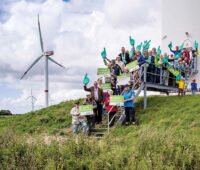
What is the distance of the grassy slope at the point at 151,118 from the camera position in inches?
615

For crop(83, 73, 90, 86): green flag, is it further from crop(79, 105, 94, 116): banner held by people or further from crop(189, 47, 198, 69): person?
crop(189, 47, 198, 69): person

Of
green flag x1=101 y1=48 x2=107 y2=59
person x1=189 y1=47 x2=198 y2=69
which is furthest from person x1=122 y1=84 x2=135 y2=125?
person x1=189 y1=47 x2=198 y2=69

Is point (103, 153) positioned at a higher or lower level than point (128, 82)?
lower

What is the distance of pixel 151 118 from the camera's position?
17656 mm

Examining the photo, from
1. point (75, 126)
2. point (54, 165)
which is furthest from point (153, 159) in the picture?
point (75, 126)

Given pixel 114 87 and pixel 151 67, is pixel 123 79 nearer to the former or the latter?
pixel 114 87

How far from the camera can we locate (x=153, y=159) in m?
8.41

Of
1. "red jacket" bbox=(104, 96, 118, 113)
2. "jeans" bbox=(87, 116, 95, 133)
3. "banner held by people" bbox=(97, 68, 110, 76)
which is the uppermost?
"banner held by people" bbox=(97, 68, 110, 76)

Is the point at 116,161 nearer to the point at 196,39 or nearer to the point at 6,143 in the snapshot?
the point at 6,143

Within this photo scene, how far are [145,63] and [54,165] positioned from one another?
1162cm

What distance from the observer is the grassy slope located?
615 inches

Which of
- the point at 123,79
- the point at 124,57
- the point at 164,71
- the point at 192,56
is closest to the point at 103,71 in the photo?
the point at 124,57

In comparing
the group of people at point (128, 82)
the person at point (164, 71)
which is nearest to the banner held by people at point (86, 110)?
the group of people at point (128, 82)

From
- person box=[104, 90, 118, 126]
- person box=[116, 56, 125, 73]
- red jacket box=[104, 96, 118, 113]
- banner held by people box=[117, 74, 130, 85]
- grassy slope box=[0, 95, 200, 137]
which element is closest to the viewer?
grassy slope box=[0, 95, 200, 137]
